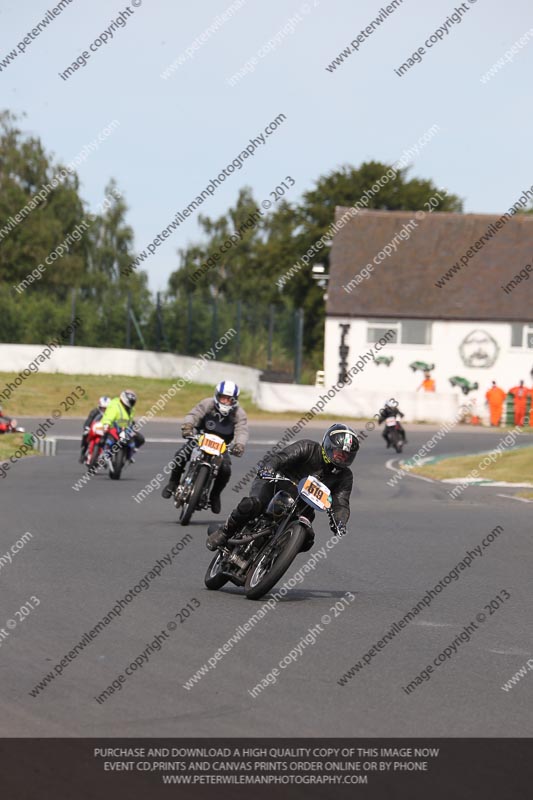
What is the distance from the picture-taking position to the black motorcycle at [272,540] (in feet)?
32.7

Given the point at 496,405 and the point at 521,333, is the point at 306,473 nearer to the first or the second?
the point at 496,405

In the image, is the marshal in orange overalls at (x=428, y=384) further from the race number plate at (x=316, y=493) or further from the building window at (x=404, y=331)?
the race number plate at (x=316, y=493)

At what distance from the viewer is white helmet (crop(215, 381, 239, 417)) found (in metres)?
15.8

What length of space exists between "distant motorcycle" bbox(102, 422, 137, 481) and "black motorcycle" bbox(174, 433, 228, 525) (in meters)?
6.73

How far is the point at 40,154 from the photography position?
3410 inches

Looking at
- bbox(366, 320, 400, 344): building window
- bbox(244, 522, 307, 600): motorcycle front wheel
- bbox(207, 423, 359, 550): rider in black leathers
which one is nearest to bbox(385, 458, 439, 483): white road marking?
bbox(207, 423, 359, 550): rider in black leathers

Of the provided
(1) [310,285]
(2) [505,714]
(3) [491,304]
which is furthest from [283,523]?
(1) [310,285]

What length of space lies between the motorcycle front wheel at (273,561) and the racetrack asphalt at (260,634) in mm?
179

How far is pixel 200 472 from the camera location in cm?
1562

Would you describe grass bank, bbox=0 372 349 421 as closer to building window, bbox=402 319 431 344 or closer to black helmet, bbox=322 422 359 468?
building window, bbox=402 319 431 344

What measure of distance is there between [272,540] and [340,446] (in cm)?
80

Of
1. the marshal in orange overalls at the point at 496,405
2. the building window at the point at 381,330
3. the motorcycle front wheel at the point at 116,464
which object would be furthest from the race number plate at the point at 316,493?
the building window at the point at 381,330

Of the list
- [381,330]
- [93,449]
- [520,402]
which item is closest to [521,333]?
[381,330]
